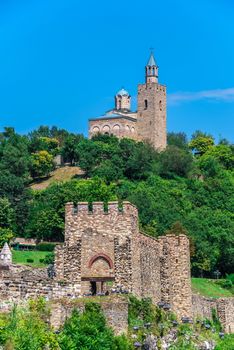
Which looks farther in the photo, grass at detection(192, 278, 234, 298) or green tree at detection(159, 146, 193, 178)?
green tree at detection(159, 146, 193, 178)

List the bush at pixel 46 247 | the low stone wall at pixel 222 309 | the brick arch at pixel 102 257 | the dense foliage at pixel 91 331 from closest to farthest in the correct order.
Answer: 1. the dense foliage at pixel 91 331
2. the brick arch at pixel 102 257
3. the low stone wall at pixel 222 309
4. the bush at pixel 46 247

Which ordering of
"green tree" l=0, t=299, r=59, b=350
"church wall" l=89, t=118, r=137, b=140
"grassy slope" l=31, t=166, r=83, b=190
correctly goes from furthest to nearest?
"church wall" l=89, t=118, r=137, b=140
"grassy slope" l=31, t=166, r=83, b=190
"green tree" l=0, t=299, r=59, b=350

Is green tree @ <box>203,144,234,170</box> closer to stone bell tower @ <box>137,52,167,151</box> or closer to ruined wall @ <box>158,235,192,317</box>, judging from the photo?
stone bell tower @ <box>137,52,167,151</box>

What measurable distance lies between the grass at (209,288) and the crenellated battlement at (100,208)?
29837 millimetres

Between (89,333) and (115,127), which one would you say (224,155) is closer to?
(115,127)

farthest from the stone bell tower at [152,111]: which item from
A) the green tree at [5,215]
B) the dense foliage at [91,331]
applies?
the dense foliage at [91,331]

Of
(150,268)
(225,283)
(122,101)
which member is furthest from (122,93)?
(150,268)

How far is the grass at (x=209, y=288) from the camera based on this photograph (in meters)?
62.3

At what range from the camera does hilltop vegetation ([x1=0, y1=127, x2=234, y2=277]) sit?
264ft

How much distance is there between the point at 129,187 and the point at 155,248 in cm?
6255

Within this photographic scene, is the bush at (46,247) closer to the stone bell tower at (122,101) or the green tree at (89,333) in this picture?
the green tree at (89,333)

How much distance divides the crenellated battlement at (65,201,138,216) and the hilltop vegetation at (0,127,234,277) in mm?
36950

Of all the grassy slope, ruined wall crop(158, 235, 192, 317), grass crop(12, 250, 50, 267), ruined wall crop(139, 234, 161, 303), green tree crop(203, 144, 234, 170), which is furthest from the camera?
green tree crop(203, 144, 234, 170)

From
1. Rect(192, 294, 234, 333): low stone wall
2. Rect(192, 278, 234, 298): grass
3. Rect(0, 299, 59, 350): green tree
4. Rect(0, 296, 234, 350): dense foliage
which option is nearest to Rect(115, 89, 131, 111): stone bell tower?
Rect(192, 278, 234, 298): grass
